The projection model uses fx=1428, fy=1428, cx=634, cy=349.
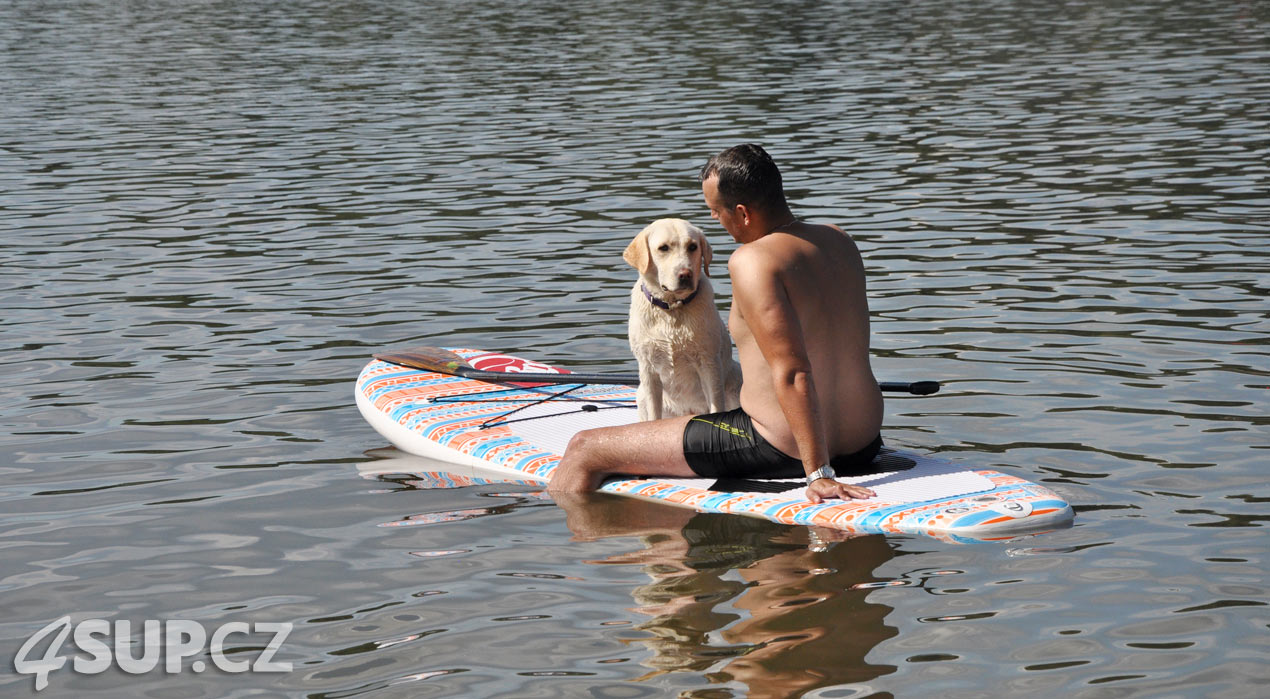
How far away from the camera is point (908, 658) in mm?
5445

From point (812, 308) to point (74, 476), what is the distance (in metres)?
4.43

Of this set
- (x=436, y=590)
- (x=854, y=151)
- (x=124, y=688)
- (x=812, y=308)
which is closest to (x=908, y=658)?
(x=812, y=308)

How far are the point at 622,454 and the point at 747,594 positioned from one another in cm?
153

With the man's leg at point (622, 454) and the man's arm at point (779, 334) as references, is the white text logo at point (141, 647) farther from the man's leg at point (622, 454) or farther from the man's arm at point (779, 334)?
the man's arm at point (779, 334)

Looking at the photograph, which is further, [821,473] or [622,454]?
[622,454]

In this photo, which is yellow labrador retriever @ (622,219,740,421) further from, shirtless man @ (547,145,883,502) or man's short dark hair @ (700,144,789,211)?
man's short dark hair @ (700,144,789,211)

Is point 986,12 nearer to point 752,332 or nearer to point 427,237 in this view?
point 427,237

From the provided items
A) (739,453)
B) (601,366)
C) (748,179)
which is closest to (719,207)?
(748,179)

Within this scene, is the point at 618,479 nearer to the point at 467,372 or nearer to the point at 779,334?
the point at 779,334

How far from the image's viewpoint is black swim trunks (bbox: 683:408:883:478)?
276 inches

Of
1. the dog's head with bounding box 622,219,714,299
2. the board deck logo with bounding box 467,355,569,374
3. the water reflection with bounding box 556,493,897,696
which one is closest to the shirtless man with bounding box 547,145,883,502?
the water reflection with bounding box 556,493,897,696

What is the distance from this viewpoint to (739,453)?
23.2 ft

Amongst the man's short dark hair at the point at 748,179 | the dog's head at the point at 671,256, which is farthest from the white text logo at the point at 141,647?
the man's short dark hair at the point at 748,179

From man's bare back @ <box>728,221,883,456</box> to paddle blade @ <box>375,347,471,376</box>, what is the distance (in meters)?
3.13
